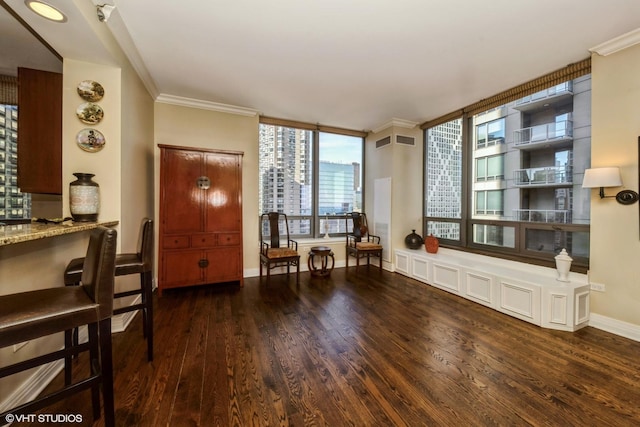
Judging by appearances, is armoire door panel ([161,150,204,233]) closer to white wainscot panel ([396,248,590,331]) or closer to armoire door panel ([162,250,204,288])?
armoire door panel ([162,250,204,288])

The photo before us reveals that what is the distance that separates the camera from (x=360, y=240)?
495 centimetres

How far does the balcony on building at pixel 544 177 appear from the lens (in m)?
3.06

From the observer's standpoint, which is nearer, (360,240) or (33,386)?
(33,386)

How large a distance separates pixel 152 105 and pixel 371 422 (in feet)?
14.4

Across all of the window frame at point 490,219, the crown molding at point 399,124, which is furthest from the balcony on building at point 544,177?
the crown molding at point 399,124

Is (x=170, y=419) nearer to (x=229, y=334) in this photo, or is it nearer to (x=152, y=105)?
(x=229, y=334)

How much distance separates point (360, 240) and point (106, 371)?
4.13 m

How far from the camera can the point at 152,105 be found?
3637 mm

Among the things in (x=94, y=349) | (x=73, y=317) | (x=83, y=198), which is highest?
(x=83, y=198)

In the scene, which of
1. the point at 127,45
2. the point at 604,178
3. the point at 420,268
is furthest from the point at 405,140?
the point at 127,45

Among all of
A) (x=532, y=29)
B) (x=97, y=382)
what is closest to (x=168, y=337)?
(x=97, y=382)

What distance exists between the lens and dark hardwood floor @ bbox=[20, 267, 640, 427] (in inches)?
58.4

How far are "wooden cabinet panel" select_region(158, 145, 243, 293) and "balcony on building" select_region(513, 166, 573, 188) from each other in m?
3.90

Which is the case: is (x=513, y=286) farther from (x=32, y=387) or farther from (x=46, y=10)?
(x=46, y=10)
